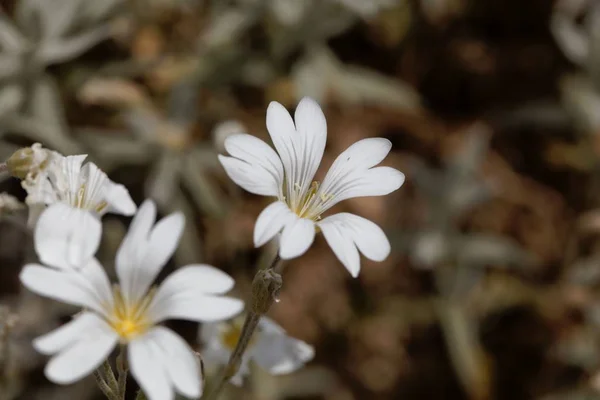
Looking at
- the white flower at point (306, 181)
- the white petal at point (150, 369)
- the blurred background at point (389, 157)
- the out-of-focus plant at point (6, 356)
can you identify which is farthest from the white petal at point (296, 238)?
the blurred background at point (389, 157)

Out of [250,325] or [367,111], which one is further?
[367,111]

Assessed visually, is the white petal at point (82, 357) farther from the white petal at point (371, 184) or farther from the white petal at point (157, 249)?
the white petal at point (371, 184)

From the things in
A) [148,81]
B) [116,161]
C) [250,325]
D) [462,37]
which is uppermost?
[462,37]

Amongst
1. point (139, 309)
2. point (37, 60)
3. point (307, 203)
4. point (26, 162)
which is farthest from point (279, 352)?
point (37, 60)

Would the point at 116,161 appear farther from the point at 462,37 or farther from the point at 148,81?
the point at 462,37

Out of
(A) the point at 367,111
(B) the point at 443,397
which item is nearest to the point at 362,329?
(B) the point at 443,397

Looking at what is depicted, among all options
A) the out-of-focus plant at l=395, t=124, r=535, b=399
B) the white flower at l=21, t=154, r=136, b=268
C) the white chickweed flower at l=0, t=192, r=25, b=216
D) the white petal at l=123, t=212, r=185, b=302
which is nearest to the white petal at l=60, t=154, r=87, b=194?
the white flower at l=21, t=154, r=136, b=268

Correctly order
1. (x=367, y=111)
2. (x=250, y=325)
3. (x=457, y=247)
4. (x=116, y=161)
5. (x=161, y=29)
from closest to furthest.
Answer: (x=250, y=325) → (x=116, y=161) → (x=457, y=247) → (x=161, y=29) → (x=367, y=111)

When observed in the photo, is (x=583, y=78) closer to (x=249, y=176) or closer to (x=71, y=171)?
(x=249, y=176)
